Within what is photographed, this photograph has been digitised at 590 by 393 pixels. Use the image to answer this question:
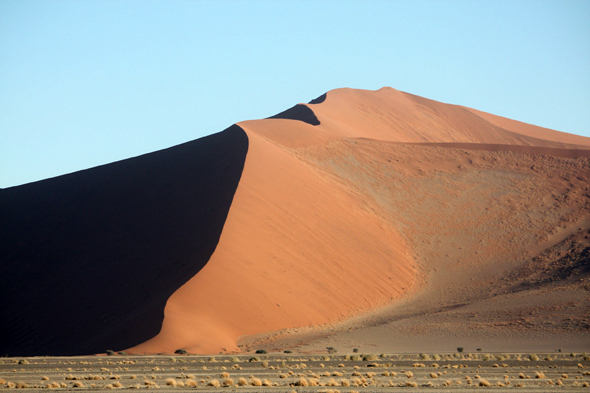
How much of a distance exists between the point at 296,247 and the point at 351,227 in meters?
6.13

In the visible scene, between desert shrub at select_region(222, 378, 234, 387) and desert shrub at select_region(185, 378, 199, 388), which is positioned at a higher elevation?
desert shrub at select_region(222, 378, 234, 387)

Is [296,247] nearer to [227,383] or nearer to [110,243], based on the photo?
[110,243]

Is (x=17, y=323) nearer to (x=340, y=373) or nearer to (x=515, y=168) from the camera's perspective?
(x=340, y=373)

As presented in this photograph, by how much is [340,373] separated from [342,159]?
1281 inches

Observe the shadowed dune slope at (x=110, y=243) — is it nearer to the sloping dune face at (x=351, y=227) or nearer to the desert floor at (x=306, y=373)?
the sloping dune face at (x=351, y=227)

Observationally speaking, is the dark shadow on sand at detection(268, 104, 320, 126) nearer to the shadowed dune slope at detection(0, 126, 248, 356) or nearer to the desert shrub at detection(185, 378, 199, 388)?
the shadowed dune slope at detection(0, 126, 248, 356)

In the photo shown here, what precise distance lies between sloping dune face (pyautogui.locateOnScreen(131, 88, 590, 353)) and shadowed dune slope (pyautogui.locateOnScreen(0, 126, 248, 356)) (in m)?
1.60

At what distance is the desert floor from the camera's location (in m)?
13.4

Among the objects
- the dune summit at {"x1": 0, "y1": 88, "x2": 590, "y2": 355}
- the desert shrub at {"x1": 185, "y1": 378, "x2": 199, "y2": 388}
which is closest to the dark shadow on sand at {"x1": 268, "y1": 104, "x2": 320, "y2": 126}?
the dune summit at {"x1": 0, "y1": 88, "x2": 590, "y2": 355}

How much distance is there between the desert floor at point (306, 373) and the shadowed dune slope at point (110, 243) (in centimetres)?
536

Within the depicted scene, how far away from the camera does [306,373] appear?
1645cm

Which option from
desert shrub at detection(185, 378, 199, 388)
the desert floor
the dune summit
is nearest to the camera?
the desert floor

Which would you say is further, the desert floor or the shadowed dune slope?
the shadowed dune slope

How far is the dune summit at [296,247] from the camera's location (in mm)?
27453
